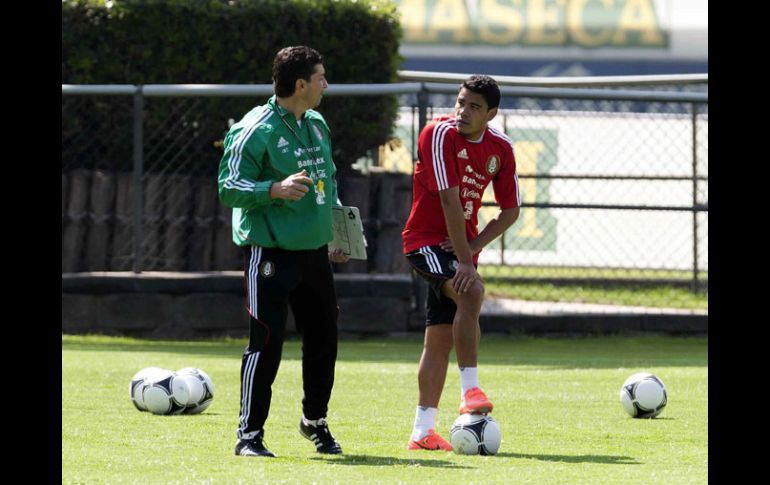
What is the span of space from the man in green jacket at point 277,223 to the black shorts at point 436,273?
0.69 meters

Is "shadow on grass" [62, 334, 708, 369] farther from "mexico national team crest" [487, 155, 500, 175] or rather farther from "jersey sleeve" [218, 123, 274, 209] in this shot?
"jersey sleeve" [218, 123, 274, 209]

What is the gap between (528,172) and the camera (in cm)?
1731

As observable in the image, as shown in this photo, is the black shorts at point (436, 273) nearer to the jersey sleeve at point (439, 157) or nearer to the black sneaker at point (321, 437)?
the jersey sleeve at point (439, 157)

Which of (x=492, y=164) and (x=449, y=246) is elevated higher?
(x=492, y=164)

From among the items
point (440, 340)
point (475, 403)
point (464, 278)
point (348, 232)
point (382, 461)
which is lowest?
point (382, 461)

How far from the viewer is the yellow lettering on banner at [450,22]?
3538 centimetres

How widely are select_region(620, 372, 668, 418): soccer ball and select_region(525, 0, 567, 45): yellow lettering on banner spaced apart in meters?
27.9

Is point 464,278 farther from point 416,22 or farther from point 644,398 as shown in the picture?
point 416,22

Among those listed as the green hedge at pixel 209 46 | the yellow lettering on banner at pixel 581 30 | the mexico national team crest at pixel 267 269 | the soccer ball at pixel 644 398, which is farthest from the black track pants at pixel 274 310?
the yellow lettering on banner at pixel 581 30

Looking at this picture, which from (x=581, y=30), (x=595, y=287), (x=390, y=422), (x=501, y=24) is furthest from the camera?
(x=581, y=30)

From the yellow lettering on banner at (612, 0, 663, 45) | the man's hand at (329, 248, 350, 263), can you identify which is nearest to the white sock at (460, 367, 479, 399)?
the man's hand at (329, 248, 350, 263)

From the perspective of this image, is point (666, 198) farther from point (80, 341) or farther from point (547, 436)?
point (547, 436)

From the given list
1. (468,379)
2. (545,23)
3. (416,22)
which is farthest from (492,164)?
(545,23)

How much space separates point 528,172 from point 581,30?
1996 centimetres
